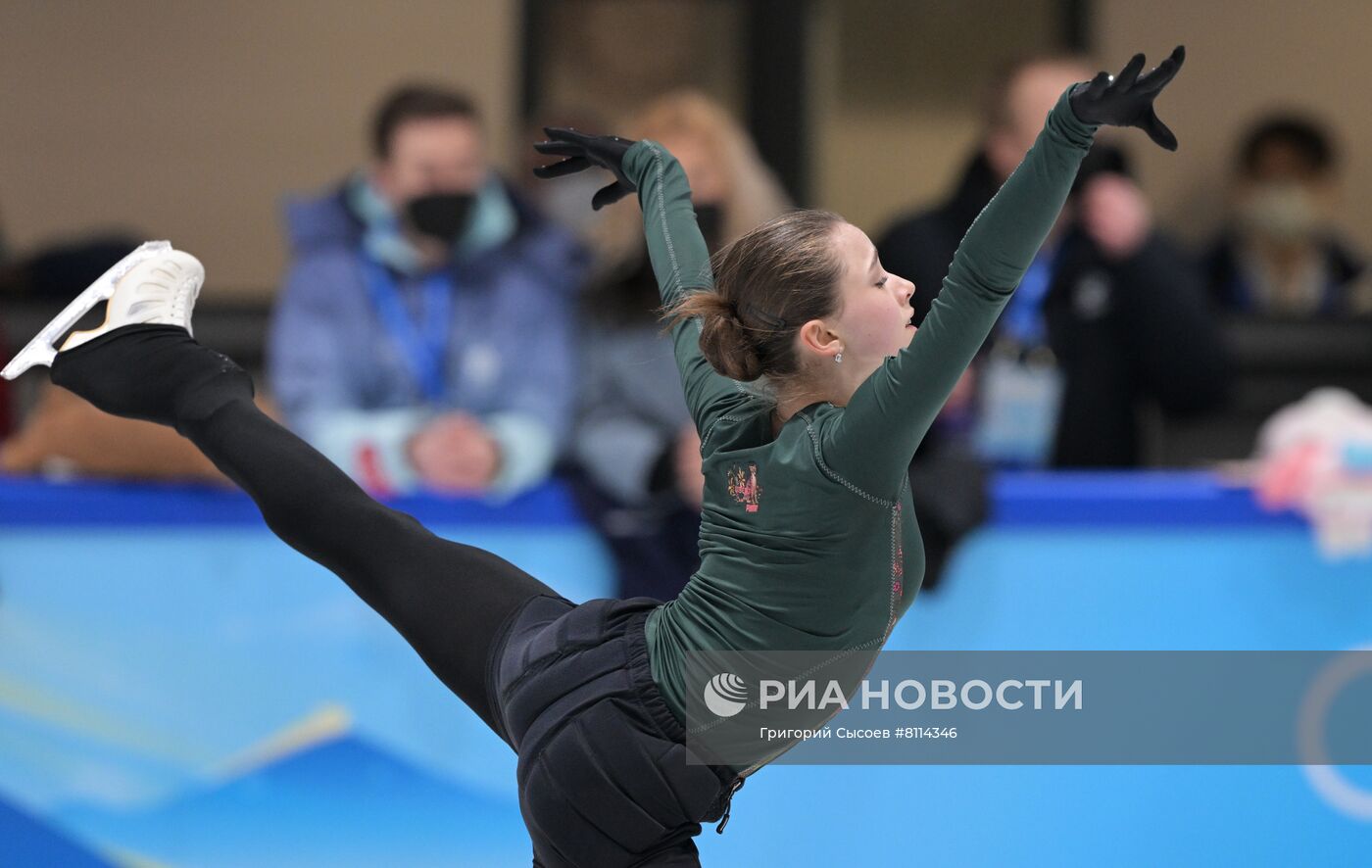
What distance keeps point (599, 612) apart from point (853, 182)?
12.7ft

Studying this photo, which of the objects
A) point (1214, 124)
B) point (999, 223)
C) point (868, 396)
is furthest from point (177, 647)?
point (1214, 124)

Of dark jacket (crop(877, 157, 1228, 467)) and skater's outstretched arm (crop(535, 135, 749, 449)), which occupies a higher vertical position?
dark jacket (crop(877, 157, 1228, 467))

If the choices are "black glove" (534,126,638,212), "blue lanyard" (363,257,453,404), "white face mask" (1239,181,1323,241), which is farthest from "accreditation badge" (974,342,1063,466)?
"white face mask" (1239,181,1323,241)

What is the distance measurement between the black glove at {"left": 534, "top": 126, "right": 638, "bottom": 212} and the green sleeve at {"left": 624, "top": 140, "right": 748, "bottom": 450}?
0.11ft

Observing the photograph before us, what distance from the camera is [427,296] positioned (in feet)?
11.2

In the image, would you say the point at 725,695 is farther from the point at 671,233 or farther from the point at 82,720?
the point at 82,720

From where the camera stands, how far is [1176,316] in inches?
141

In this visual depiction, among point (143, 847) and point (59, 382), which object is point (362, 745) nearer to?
point (143, 847)

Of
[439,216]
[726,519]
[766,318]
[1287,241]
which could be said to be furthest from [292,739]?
[1287,241]

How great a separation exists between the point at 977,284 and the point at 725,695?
0.58 meters

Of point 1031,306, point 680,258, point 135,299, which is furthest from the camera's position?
point 1031,306

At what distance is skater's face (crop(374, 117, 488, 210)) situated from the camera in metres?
3.45

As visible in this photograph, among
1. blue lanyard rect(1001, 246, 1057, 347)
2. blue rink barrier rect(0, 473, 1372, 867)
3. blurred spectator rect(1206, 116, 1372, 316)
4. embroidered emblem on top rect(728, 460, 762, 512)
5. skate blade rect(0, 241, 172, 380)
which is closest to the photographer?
embroidered emblem on top rect(728, 460, 762, 512)

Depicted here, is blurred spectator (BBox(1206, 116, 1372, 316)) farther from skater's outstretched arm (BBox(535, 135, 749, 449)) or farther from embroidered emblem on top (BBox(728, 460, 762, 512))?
embroidered emblem on top (BBox(728, 460, 762, 512))
